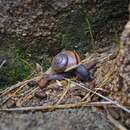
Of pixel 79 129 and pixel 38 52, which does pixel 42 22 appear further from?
pixel 79 129

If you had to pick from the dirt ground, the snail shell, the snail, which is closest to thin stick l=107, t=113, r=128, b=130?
the dirt ground

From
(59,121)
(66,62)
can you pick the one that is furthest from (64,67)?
(59,121)

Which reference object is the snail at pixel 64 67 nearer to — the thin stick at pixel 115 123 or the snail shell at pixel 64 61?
the snail shell at pixel 64 61

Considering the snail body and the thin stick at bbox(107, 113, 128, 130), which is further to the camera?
the snail body

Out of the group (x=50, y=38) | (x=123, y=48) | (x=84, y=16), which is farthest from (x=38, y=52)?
(x=123, y=48)

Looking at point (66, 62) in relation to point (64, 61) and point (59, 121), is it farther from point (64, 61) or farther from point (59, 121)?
point (59, 121)

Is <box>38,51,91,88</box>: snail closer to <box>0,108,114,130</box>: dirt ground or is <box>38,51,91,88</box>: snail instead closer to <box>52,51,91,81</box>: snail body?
<box>52,51,91,81</box>: snail body

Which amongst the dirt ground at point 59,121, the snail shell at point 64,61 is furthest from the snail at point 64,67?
the dirt ground at point 59,121
